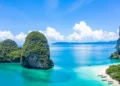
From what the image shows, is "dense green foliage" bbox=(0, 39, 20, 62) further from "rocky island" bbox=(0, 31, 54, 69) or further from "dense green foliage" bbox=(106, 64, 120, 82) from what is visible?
"dense green foliage" bbox=(106, 64, 120, 82)

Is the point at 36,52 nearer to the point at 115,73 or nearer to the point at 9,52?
the point at 9,52

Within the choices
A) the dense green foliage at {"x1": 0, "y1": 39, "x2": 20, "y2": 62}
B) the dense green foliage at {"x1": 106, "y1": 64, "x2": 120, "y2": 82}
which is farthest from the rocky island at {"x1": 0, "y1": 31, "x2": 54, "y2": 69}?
the dense green foliage at {"x1": 106, "y1": 64, "x2": 120, "y2": 82}

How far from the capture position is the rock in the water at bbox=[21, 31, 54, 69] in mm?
49344

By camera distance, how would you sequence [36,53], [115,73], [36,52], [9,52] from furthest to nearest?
[9,52], [36,52], [36,53], [115,73]

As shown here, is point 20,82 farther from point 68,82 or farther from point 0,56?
point 0,56

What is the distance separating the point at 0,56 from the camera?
62.9 metres

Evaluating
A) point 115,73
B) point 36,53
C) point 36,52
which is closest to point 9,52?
point 36,52

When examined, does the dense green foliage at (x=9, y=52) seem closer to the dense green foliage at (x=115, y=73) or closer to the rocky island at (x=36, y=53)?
the rocky island at (x=36, y=53)

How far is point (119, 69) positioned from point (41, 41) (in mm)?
19842

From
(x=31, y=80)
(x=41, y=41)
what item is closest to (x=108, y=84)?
(x=31, y=80)

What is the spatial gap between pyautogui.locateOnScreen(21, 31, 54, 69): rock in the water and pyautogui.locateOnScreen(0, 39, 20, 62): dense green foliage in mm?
10119

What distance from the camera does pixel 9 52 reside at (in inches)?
2559

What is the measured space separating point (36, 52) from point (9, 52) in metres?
17.6

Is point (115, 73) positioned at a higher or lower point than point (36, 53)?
lower
